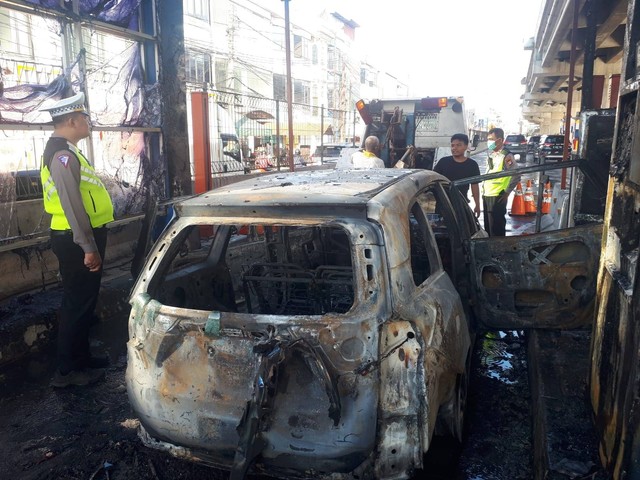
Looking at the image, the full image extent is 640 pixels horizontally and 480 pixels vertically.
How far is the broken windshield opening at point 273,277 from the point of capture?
314cm

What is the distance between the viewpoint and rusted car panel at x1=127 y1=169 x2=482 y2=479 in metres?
2.25

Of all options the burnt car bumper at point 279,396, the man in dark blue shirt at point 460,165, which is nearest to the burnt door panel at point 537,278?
the burnt car bumper at point 279,396

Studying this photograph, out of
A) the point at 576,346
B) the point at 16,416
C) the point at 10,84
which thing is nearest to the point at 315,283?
the point at 576,346

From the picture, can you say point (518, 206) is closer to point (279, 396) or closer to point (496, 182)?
point (496, 182)

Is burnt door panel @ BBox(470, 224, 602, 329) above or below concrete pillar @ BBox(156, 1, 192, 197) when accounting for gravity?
below

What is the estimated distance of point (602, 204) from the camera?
18.5ft

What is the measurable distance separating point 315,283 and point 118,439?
1643 millimetres

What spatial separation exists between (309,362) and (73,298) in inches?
98.6

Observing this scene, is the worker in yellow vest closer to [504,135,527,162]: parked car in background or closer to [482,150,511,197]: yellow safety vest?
[482,150,511,197]: yellow safety vest

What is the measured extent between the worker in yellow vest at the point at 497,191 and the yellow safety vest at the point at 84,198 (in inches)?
202

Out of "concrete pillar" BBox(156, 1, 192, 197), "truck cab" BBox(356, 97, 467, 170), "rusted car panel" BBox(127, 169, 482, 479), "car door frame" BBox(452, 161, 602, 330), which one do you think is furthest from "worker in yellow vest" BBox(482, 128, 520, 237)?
"truck cab" BBox(356, 97, 467, 170)

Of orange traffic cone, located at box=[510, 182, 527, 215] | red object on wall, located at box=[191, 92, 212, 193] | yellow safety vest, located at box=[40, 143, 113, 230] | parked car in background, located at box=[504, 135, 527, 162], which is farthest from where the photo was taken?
parked car in background, located at box=[504, 135, 527, 162]

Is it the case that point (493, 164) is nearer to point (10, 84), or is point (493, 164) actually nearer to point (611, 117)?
point (611, 117)

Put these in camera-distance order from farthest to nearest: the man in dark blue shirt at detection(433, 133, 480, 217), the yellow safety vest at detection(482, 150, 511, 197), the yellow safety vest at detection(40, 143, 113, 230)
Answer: the yellow safety vest at detection(482, 150, 511, 197) < the man in dark blue shirt at detection(433, 133, 480, 217) < the yellow safety vest at detection(40, 143, 113, 230)
